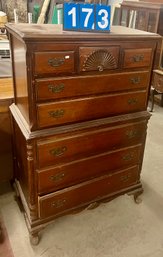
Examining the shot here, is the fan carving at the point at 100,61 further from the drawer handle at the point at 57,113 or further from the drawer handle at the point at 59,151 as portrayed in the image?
the drawer handle at the point at 59,151

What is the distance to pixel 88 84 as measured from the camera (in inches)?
56.8

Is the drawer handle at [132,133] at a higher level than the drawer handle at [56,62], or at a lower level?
lower

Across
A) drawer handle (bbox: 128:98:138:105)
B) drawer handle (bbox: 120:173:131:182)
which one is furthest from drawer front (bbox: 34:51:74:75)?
drawer handle (bbox: 120:173:131:182)

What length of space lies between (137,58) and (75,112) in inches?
19.3

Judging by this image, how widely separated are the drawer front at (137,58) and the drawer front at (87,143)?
39 centimetres

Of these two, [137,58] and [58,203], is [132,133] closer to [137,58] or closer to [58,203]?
[137,58]

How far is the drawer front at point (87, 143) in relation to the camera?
1471mm

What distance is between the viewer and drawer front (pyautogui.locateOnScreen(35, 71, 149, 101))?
4.36 ft

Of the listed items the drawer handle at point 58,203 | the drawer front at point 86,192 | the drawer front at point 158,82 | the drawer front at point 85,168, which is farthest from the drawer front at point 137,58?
the drawer front at point 158,82

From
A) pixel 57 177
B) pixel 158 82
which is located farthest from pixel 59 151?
pixel 158 82

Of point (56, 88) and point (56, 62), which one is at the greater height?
point (56, 62)

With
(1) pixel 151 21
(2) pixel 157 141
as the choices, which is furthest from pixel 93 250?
(1) pixel 151 21

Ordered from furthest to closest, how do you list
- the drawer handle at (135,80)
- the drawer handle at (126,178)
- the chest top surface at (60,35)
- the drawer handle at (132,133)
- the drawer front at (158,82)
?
the drawer front at (158,82) → the drawer handle at (126,178) → the drawer handle at (132,133) → the drawer handle at (135,80) → the chest top surface at (60,35)

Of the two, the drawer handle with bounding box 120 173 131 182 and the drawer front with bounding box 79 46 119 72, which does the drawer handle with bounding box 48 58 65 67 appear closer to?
the drawer front with bounding box 79 46 119 72
